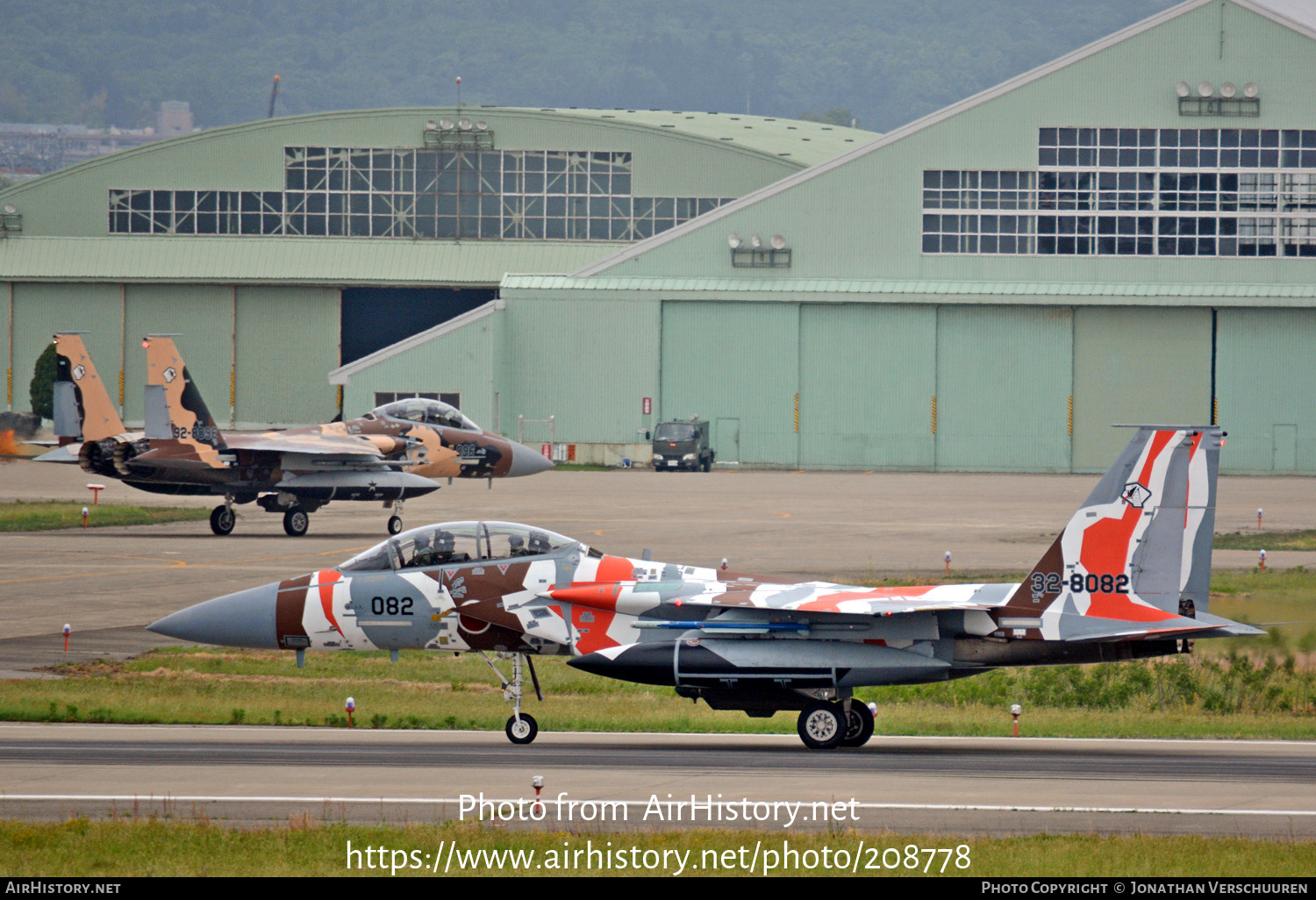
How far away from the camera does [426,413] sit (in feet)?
148

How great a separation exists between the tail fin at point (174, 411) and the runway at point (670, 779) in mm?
22610

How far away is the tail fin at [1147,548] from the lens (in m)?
17.5

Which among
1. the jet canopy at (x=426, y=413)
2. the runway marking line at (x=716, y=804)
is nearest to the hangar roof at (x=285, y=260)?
the jet canopy at (x=426, y=413)

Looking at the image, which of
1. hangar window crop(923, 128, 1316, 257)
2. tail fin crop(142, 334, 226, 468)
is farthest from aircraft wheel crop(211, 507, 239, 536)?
hangar window crop(923, 128, 1316, 257)

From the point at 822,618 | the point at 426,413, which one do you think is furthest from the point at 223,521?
the point at 822,618

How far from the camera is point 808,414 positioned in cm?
7094

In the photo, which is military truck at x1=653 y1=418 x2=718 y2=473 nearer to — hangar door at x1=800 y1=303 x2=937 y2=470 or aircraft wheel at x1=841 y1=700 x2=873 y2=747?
hangar door at x1=800 y1=303 x2=937 y2=470

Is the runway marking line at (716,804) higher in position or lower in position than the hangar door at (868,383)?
lower

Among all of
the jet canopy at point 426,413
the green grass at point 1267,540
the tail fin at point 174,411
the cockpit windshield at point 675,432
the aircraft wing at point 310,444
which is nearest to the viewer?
the green grass at point 1267,540

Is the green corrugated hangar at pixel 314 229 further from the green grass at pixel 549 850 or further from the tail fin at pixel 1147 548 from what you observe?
the green grass at pixel 549 850

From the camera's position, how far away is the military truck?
224 feet

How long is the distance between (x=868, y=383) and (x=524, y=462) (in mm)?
28032
